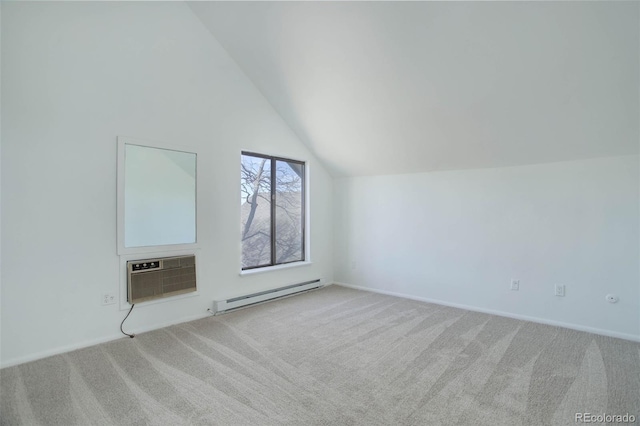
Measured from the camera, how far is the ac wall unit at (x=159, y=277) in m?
3.11

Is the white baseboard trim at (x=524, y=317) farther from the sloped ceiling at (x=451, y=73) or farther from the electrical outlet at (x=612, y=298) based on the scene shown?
the sloped ceiling at (x=451, y=73)

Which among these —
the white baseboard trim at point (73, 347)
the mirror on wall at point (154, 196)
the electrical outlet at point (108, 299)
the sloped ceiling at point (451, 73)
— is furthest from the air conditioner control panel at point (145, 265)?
the sloped ceiling at point (451, 73)

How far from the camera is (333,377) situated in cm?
237

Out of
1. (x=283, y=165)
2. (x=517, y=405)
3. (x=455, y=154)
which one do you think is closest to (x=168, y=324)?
(x=283, y=165)

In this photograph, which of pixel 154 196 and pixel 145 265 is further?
pixel 154 196

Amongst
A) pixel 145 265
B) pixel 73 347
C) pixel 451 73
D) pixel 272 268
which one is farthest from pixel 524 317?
pixel 73 347

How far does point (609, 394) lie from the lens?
215 cm

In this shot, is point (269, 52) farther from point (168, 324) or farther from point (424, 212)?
point (168, 324)

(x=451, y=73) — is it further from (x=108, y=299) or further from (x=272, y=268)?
(x=108, y=299)

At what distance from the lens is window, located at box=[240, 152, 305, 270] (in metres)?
4.30

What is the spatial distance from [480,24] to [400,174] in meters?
2.30

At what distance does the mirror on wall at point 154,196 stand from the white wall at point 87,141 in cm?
10

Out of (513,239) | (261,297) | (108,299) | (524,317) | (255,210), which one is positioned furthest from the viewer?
(255,210)

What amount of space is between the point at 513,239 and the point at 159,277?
387cm
